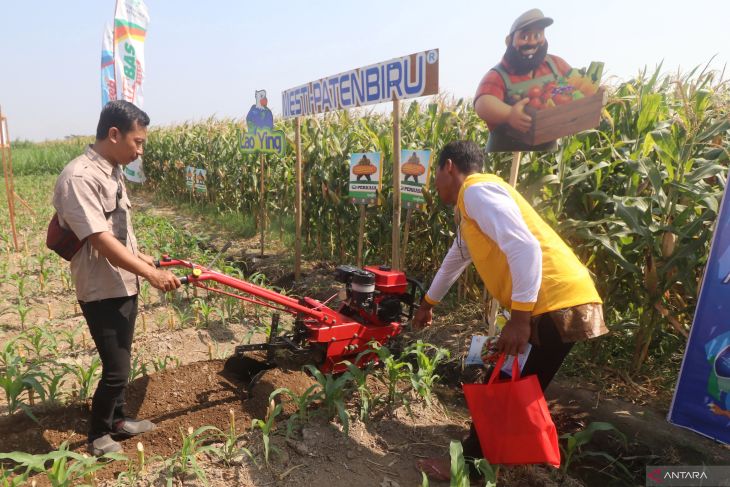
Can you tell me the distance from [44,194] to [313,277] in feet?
43.8

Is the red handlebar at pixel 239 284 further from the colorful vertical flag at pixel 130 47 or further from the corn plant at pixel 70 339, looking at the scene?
the colorful vertical flag at pixel 130 47

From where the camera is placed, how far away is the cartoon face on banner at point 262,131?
6730mm

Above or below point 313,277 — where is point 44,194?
above

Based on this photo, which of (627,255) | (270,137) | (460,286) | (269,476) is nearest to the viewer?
(269,476)

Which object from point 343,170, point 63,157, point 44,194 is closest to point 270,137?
point 343,170

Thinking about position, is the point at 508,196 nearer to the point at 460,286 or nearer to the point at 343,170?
the point at 460,286

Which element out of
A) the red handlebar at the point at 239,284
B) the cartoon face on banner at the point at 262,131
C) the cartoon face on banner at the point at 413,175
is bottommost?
the red handlebar at the point at 239,284

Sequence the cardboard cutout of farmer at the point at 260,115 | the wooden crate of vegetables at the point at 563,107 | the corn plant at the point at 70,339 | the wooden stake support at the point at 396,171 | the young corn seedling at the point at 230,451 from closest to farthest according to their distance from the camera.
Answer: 1. the young corn seedling at the point at 230,451
2. the wooden crate of vegetables at the point at 563,107
3. the corn plant at the point at 70,339
4. the wooden stake support at the point at 396,171
5. the cardboard cutout of farmer at the point at 260,115

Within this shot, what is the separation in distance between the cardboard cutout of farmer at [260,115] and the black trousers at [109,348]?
473 centimetres

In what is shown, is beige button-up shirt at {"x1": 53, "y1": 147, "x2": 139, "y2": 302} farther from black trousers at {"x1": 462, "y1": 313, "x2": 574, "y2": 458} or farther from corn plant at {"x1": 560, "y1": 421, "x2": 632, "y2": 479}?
corn plant at {"x1": 560, "y1": 421, "x2": 632, "y2": 479}

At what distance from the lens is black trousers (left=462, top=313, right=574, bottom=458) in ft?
7.42

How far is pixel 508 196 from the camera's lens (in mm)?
2158

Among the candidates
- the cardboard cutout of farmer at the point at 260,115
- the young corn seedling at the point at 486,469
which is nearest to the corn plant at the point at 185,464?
the young corn seedling at the point at 486,469

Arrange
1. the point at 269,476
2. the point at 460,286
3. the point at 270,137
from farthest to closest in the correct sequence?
the point at 270,137 < the point at 460,286 < the point at 269,476
